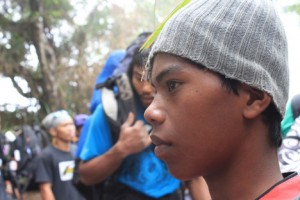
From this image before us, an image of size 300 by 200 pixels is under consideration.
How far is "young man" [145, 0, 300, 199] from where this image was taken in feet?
3.75

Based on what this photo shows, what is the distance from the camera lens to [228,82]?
115 cm

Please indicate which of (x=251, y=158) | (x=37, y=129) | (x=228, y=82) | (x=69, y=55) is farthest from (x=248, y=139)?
(x=69, y=55)

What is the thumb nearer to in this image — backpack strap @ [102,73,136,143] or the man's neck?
backpack strap @ [102,73,136,143]

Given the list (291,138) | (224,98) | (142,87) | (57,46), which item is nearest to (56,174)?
(142,87)

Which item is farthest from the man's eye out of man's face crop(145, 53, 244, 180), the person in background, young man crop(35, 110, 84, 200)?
young man crop(35, 110, 84, 200)

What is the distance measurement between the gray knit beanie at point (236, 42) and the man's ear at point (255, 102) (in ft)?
0.06

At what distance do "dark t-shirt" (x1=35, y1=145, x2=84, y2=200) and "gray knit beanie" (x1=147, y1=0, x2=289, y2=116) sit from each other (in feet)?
13.6

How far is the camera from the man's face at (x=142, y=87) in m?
2.37

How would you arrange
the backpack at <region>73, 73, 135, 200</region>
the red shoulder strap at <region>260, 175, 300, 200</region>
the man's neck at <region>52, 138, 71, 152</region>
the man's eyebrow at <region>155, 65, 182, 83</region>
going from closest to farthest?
the red shoulder strap at <region>260, 175, 300, 200</region> < the man's eyebrow at <region>155, 65, 182, 83</region> < the backpack at <region>73, 73, 135, 200</region> < the man's neck at <region>52, 138, 71, 152</region>

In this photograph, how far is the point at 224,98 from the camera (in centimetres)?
114

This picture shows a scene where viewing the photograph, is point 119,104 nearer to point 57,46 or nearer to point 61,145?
point 61,145

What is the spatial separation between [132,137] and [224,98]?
1.28 meters

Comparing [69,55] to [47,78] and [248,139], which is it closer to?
[47,78]

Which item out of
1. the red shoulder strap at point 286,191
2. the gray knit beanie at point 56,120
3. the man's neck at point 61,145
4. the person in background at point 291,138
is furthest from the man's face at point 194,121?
the gray knit beanie at point 56,120
